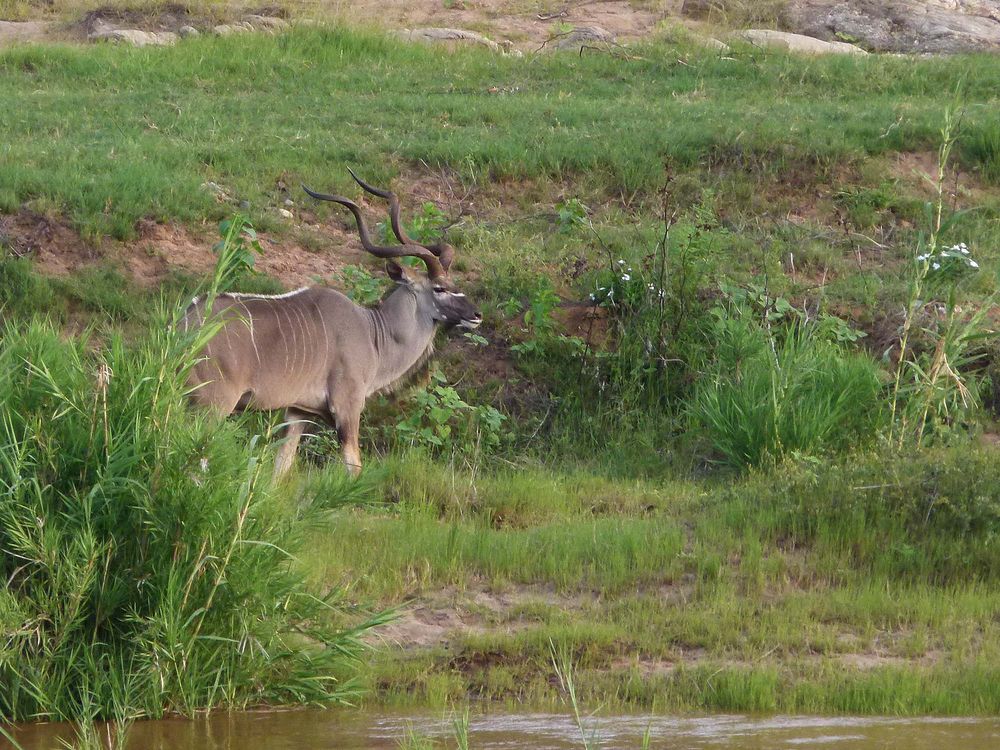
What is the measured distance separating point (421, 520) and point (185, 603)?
1.98 m

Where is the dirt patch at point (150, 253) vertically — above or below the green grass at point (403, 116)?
below

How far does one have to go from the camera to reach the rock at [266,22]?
14.5m

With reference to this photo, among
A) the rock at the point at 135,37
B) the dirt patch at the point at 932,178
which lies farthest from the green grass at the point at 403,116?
the rock at the point at 135,37

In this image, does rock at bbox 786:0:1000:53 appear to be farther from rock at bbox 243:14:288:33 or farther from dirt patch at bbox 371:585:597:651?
dirt patch at bbox 371:585:597:651

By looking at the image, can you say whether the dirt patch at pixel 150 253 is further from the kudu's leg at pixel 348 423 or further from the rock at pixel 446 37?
the rock at pixel 446 37

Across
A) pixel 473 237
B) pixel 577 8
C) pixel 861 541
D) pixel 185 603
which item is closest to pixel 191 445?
pixel 185 603

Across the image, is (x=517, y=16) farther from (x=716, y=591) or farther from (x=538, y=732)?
(x=538, y=732)

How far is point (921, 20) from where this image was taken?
15.9 metres

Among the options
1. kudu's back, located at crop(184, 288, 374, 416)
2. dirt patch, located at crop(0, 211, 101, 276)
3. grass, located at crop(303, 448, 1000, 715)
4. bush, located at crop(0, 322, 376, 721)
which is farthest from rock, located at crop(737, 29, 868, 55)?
bush, located at crop(0, 322, 376, 721)

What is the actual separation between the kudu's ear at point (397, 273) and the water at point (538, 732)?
398 centimetres

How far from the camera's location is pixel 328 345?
789cm

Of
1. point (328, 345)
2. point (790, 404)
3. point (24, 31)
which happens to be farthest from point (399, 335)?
point (24, 31)

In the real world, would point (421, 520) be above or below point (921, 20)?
below

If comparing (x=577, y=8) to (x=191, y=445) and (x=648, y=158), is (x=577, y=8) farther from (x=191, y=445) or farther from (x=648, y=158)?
(x=191, y=445)
